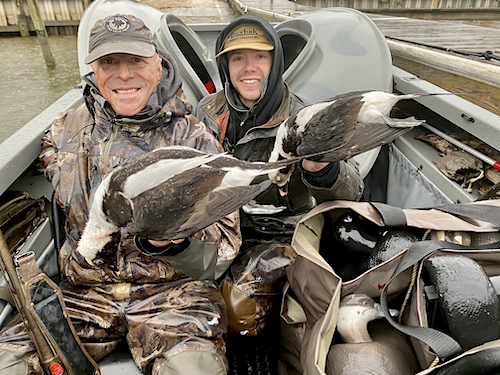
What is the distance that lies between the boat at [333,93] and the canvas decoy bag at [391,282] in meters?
0.87

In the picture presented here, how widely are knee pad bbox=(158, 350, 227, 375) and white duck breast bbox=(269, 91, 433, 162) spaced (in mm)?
948

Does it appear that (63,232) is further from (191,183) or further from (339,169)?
(339,169)

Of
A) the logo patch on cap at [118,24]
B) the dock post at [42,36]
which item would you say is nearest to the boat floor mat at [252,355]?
the logo patch on cap at [118,24]

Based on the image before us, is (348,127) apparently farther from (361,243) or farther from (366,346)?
(366,346)

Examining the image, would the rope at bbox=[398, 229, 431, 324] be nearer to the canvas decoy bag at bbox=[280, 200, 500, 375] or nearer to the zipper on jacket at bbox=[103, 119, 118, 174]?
the canvas decoy bag at bbox=[280, 200, 500, 375]

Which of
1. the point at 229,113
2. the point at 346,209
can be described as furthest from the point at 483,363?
the point at 229,113

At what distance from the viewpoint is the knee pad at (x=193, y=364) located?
147 cm

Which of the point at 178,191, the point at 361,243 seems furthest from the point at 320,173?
the point at 178,191

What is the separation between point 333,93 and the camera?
3.24 m

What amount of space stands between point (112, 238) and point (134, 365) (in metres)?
0.62

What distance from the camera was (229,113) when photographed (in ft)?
7.63

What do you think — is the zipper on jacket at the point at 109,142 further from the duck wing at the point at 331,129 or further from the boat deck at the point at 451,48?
the boat deck at the point at 451,48

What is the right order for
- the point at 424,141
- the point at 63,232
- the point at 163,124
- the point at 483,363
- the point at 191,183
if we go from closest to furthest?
the point at 483,363 < the point at 191,183 < the point at 163,124 < the point at 63,232 < the point at 424,141

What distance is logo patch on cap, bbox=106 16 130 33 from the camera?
1.71 m
